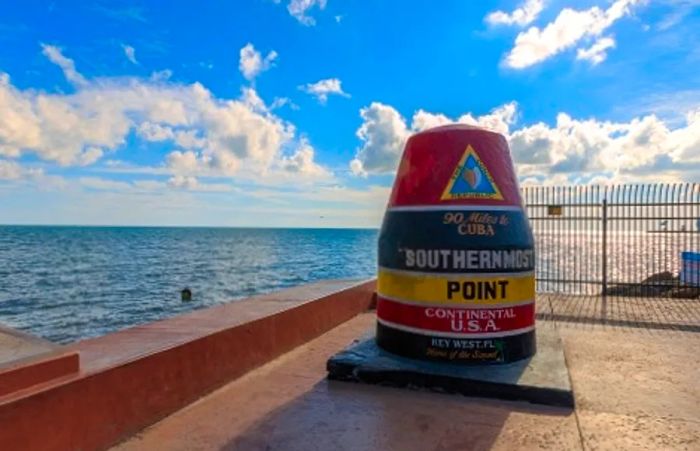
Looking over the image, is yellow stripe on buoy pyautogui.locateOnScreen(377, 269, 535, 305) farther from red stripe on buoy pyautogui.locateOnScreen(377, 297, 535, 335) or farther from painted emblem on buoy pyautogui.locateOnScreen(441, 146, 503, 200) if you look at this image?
painted emblem on buoy pyautogui.locateOnScreen(441, 146, 503, 200)

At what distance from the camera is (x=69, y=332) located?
21.3 m

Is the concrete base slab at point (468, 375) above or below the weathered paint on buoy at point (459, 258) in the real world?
below

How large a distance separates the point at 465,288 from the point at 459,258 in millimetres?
307

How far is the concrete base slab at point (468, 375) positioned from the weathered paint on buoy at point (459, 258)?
167mm

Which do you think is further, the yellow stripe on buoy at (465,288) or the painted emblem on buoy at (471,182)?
the painted emblem on buoy at (471,182)

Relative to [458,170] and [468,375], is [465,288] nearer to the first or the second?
[468,375]

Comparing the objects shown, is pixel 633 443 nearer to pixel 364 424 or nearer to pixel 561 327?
pixel 364 424

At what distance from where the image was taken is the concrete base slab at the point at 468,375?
4.55 meters

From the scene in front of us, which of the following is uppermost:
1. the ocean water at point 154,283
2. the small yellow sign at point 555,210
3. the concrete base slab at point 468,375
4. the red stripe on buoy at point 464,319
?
the small yellow sign at point 555,210

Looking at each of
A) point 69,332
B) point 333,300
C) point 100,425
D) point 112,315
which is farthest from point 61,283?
point 100,425

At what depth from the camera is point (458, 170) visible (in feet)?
17.5

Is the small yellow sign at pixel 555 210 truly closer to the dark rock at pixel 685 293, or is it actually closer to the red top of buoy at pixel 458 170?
the dark rock at pixel 685 293

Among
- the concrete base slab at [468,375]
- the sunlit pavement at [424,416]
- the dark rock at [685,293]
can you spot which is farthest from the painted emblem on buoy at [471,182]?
the dark rock at [685,293]

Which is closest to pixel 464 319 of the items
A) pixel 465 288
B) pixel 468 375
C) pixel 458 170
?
pixel 465 288
